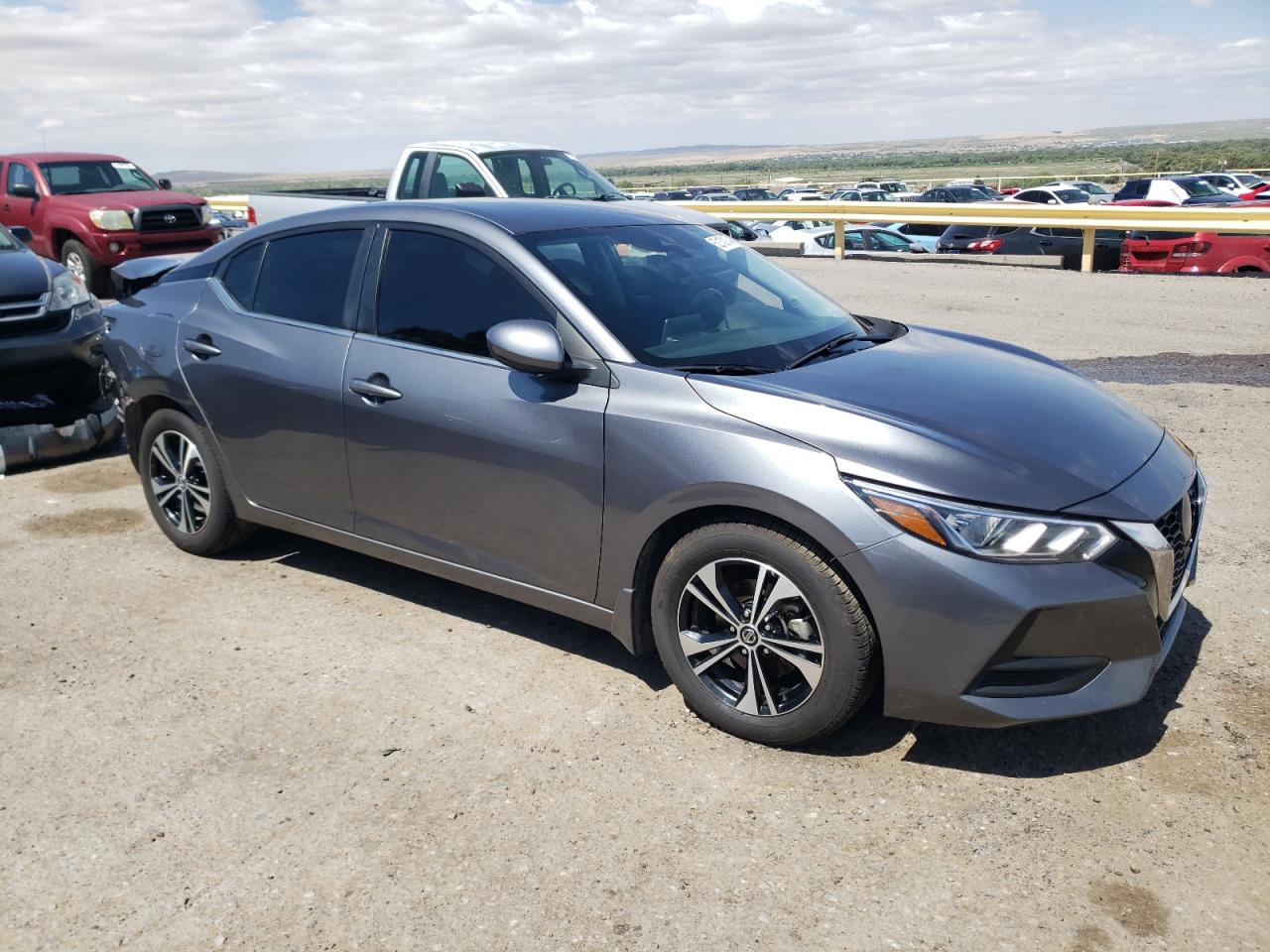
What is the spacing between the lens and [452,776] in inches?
144

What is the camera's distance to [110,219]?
50.9ft

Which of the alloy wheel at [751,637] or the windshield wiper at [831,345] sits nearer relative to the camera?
the alloy wheel at [751,637]

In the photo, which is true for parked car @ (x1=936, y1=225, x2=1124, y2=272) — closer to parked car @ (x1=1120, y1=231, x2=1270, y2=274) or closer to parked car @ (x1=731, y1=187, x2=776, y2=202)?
parked car @ (x1=1120, y1=231, x2=1270, y2=274)

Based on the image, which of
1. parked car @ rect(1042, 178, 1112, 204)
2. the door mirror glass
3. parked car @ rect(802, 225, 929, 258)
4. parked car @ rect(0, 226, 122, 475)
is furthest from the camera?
parked car @ rect(1042, 178, 1112, 204)

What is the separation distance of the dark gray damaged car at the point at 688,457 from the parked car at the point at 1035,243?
1518cm

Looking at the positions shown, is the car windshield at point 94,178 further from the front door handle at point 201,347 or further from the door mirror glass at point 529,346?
the door mirror glass at point 529,346

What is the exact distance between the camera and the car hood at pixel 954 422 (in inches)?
136

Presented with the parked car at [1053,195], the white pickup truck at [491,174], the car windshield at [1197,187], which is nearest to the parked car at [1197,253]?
Result: the white pickup truck at [491,174]

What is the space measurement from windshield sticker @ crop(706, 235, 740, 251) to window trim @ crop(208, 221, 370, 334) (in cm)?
144

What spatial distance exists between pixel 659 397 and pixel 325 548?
8.82 feet

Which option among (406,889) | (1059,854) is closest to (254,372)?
(406,889)

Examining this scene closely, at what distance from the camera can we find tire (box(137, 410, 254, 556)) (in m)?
5.38

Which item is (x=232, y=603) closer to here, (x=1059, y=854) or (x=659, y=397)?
(x=659, y=397)

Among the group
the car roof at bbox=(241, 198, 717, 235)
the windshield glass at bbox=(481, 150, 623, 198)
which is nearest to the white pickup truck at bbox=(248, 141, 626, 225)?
the windshield glass at bbox=(481, 150, 623, 198)
